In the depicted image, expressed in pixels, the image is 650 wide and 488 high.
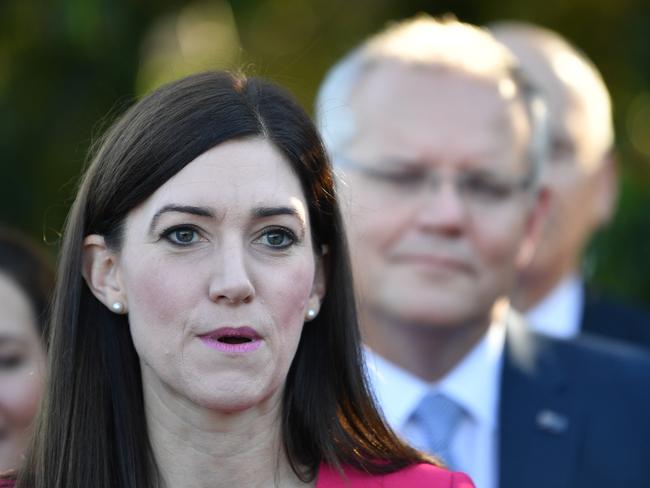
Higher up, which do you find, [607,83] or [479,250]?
[607,83]

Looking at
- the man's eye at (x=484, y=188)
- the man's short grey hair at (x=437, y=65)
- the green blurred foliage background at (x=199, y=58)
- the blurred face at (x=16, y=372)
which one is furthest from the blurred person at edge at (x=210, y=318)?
the green blurred foliage background at (x=199, y=58)

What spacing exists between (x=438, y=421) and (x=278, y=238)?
1580 millimetres

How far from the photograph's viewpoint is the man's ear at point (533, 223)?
557 cm

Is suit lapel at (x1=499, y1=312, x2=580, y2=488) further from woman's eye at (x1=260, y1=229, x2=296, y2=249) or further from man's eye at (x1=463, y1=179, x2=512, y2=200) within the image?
woman's eye at (x1=260, y1=229, x2=296, y2=249)

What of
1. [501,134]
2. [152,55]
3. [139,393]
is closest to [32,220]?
[152,55]

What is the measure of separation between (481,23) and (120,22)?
2091 millimetres

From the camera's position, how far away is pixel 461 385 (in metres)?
5.29

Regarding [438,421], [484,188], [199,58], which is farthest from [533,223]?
[199,58]

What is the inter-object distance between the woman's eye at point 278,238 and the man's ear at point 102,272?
1.21 ft

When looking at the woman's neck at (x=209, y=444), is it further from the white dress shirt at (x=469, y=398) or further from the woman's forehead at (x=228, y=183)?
the white dress shirt at (x=469, y=398)

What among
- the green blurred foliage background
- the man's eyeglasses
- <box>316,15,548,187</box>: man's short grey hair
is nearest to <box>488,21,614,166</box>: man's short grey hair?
the green blurred foliage background

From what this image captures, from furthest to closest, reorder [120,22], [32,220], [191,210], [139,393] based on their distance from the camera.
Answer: [32,220] < [120,22] < [139,393] < [191,210]

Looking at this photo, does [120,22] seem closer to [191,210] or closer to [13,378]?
[13,378]

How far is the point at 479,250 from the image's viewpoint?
17.5 ft
